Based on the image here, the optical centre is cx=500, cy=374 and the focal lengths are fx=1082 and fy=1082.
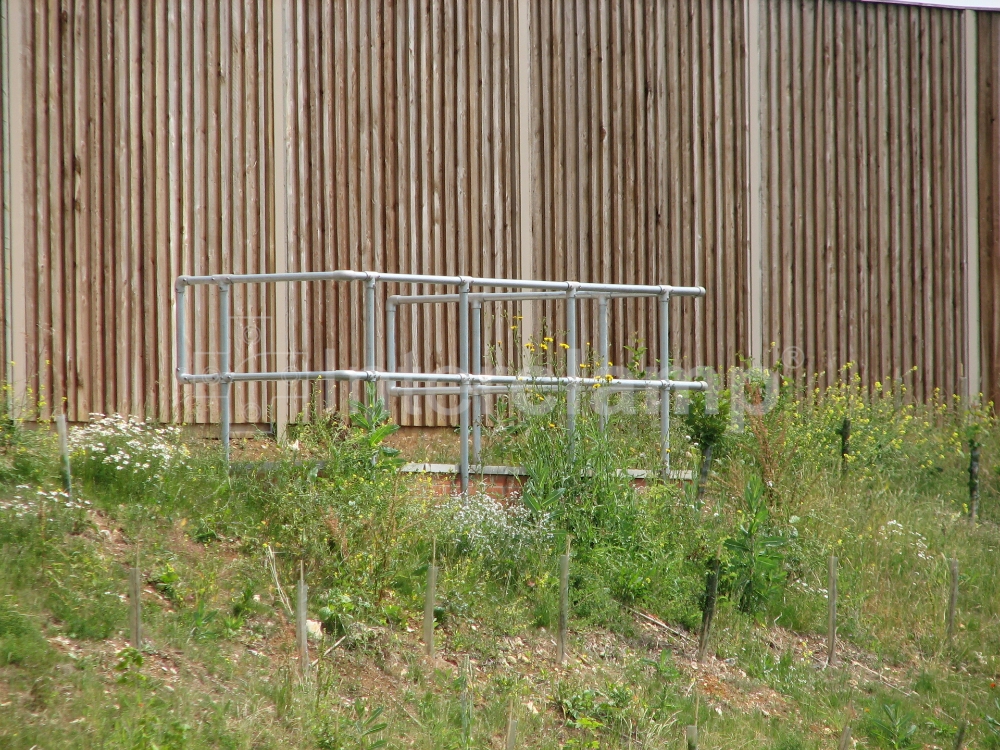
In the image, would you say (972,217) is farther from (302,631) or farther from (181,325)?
(302,631)

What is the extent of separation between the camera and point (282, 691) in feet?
14.1

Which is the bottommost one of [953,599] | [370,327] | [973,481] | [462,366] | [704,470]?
[953,599]

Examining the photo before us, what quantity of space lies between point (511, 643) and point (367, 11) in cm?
559

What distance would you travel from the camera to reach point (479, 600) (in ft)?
17.9

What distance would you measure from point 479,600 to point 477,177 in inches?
179

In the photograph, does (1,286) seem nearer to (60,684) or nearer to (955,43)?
(60,684)

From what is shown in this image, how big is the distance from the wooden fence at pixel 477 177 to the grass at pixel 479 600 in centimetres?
180

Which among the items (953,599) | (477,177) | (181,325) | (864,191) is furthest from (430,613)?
(864,191)

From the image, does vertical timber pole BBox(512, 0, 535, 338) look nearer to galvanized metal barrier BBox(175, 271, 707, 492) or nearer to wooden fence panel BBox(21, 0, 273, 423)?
galvanized metal barrier BBox(175, 271, 707, 492)

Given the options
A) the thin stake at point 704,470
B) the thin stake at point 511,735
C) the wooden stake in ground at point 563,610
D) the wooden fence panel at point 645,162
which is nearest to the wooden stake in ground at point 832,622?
the thin stake at point 704,470

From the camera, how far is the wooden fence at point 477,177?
319 inches

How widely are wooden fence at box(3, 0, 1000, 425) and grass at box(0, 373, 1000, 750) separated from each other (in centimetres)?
180

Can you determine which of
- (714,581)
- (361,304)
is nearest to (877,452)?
(714,581)

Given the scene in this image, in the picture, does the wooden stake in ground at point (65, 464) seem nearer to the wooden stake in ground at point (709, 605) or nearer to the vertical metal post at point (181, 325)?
the vertical metal post at point (181, 325)
